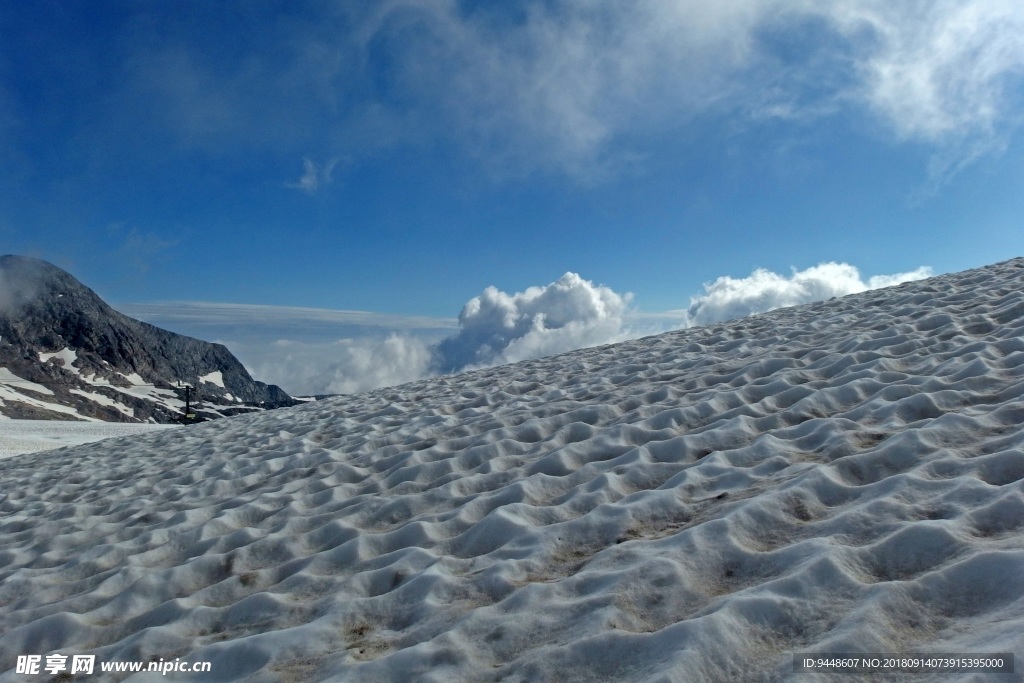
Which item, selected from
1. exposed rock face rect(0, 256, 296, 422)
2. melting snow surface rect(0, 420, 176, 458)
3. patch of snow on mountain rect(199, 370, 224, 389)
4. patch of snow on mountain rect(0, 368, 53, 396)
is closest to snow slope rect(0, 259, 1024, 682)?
melting snow surface rect(0, 420, 176, 458)

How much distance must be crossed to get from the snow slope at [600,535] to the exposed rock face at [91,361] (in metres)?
85.0

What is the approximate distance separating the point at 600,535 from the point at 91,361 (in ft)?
508

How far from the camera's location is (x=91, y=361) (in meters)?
132

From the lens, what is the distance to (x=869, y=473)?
4.81 m

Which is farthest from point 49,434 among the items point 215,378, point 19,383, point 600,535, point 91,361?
point 215,378

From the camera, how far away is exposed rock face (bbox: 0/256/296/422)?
10331 centimetres

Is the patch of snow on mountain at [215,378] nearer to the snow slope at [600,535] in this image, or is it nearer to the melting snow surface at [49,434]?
the melting snow surface at [49,434]

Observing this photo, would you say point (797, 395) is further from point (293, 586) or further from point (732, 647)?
point (293, 586)

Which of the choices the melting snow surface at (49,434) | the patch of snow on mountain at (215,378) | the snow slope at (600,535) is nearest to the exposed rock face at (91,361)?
the patch of snow on mountain at (215,378)

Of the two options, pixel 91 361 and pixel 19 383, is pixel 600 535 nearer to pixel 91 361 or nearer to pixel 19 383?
pixel 19 383

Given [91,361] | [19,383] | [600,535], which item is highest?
[91,361]

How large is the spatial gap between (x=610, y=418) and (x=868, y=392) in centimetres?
285

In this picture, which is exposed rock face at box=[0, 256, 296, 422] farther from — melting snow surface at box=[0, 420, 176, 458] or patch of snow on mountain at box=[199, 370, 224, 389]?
melting snow surface at box=[0, 420, 176, 458]

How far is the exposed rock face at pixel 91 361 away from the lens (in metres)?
103
